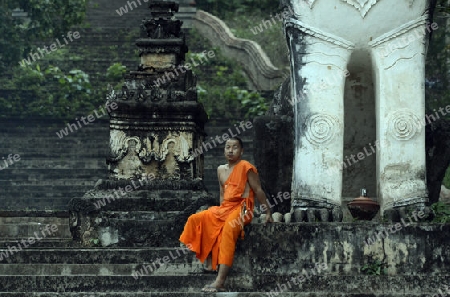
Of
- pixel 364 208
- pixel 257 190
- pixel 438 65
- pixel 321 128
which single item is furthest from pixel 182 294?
pixel 438 65

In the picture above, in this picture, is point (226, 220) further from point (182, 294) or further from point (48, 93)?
point (48, 93)

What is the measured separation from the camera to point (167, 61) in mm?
13312

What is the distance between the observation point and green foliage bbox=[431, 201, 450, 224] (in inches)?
409

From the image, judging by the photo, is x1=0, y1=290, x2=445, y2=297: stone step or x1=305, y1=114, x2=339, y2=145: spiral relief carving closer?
x1=0, y1=290, x2=445, y2=297: stone step

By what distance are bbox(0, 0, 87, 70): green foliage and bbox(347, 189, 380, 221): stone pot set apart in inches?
551

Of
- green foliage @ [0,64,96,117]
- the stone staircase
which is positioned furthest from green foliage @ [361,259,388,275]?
green foliage @ [0,64,96,117]

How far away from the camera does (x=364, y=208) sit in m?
10.5

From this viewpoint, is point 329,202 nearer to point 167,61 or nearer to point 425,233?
point 425,233

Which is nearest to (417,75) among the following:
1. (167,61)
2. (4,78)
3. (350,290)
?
(350,290)

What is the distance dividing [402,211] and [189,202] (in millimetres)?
2764

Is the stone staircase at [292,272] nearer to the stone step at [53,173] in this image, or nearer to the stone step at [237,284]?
the stone step at [237,284]

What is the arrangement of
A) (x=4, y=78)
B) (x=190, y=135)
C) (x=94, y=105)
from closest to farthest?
1. (x=190, y=135)
2. (x=94, y=105)
3. (x=4, y=78)

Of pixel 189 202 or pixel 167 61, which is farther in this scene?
pixel 167 61

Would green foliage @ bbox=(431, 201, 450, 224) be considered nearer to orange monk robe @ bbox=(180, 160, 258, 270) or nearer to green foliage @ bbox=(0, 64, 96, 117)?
orange monk robe @ bbox=(180, 160, 258, 270)
